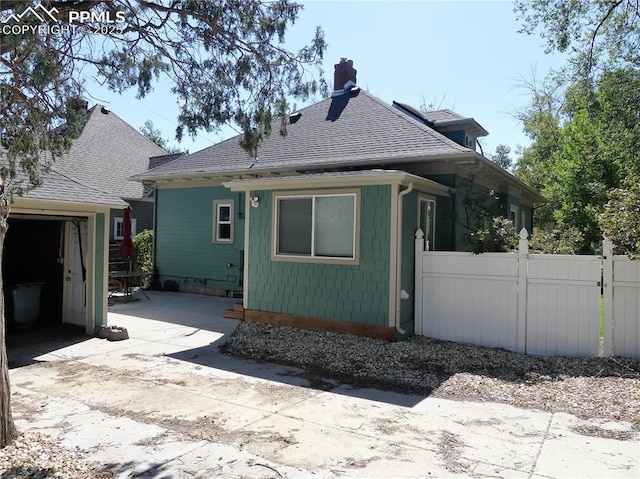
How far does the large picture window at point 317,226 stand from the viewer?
8594 millimetres

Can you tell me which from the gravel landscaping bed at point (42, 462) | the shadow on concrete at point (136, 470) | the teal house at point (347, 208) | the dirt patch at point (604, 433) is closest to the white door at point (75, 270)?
the teal house at point (347, 208)

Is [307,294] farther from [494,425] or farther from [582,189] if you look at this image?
[582,189]

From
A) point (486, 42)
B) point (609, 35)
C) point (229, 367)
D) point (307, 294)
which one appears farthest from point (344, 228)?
point (609, 35)

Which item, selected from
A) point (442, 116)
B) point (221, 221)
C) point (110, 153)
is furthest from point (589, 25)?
point (110, 153)

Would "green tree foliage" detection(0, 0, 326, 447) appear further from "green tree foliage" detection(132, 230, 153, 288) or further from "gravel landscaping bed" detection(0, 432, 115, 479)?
"green tree foliage" detection(132, 230, 153, 288)

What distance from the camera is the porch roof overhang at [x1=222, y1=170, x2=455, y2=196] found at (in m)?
7.95

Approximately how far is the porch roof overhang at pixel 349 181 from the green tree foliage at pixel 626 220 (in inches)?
116

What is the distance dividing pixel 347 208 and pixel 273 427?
4.76m

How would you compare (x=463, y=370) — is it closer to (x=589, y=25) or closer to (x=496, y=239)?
(x=496, y=239)

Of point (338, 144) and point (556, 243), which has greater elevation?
point (338, 144)

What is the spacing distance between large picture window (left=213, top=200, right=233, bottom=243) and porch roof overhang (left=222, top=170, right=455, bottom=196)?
4429 millimetres

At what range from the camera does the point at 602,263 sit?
6793 mm

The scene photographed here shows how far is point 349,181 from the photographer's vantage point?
8.40 m

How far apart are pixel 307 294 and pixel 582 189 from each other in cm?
1194
